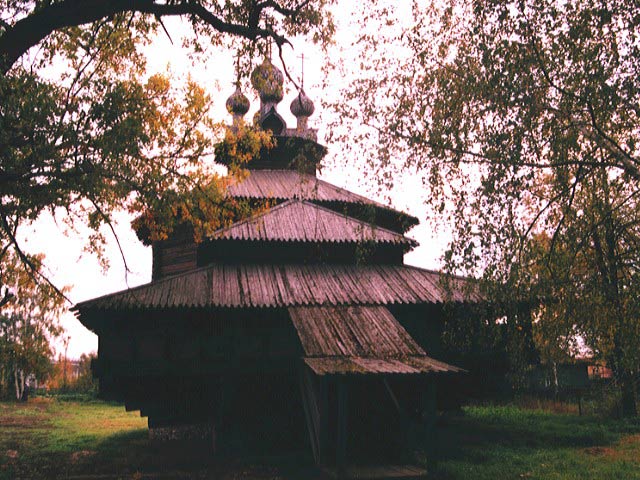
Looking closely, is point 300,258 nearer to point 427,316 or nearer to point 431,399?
point 427,316

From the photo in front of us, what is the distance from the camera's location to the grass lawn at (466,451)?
1129 cm

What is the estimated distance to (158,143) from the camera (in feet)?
38.8

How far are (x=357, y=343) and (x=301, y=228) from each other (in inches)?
191

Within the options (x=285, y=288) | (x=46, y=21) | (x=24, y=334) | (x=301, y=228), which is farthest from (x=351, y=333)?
(x=24, y=334)

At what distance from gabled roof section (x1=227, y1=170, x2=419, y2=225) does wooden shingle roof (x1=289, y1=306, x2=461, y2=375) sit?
194 inches

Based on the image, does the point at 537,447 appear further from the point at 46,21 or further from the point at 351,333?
the point at 46,21

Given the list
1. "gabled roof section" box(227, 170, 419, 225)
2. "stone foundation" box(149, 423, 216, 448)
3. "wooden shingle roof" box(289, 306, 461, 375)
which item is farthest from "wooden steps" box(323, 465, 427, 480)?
"gabled roof section" box(227, 170, 419, 225)

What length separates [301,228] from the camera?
15.4 m

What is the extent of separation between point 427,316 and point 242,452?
596 centimetres

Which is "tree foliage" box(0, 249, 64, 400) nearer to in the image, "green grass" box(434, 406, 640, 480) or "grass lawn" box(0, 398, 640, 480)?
"grass lawn" box(0, 398, 640, 480)

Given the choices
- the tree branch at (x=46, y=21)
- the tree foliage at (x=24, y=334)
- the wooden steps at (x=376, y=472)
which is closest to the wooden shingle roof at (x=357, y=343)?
the wooden steps at (x=376, y=472)

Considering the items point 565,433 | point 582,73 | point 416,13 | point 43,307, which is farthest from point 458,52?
point 43,307

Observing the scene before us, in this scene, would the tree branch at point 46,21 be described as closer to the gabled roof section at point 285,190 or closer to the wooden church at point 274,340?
the wooden church at point 274,340

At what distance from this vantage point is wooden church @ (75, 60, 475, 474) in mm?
11812
